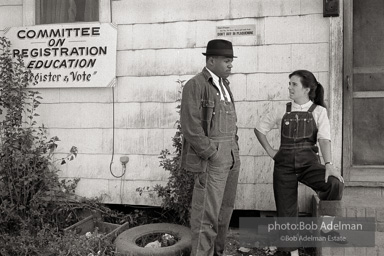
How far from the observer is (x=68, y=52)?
524 centimetres

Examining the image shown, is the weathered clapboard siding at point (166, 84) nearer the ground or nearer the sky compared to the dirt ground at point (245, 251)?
nearer the sky

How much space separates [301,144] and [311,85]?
0.57m

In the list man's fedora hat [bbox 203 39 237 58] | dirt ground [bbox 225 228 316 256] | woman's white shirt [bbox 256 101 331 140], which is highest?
man's fedora hat [bbox 203 39 237 58]

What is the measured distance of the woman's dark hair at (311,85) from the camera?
4.03 meters

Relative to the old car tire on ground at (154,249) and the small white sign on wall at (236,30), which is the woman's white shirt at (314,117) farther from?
the old car tire on ground at (154,249)

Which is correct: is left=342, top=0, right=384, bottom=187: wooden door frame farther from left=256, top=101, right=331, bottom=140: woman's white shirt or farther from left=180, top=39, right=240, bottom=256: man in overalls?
left=180, top=39, right=240, bottom=256: man in overalls

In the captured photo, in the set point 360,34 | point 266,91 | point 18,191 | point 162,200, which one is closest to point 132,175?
point 162,200

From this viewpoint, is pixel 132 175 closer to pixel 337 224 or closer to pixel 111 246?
pixel 111 246

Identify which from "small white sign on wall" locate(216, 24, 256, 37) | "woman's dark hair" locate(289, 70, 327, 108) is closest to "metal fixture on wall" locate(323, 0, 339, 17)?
"small white sign on wall" locate(216, 24, 256, 37)

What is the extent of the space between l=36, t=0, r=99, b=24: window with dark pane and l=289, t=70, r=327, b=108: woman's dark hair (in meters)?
2.66

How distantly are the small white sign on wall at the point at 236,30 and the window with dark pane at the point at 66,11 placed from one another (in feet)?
5.12

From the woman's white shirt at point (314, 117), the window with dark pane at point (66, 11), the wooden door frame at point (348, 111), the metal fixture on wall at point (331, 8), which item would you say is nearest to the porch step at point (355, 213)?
the wooden door frame at point (348, 111)

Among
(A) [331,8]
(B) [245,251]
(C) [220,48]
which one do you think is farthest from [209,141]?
(A) [331,8]

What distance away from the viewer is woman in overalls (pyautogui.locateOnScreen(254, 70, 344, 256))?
156 inches
